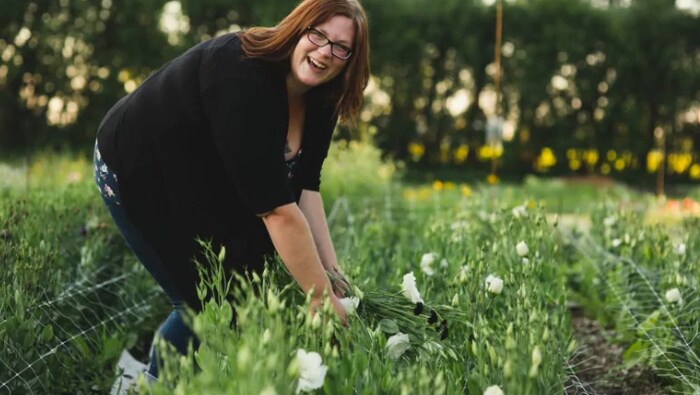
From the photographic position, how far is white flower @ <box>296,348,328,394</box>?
1391mm

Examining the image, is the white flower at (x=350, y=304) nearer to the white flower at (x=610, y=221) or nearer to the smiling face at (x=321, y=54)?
the smiling face at (x=321, y=54)

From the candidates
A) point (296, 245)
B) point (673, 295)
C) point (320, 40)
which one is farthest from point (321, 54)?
point (673, 295)

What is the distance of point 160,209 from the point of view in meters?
2.15

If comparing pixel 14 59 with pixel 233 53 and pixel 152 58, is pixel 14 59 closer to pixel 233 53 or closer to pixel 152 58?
pixel 152 58

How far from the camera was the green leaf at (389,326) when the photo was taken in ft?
6.19

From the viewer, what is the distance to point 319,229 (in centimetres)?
221

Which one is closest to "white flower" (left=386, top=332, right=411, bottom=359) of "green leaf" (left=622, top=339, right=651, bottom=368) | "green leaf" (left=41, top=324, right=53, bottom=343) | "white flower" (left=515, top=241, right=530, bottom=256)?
"white flower" (left=515, top=241, right=530, bottom=256)

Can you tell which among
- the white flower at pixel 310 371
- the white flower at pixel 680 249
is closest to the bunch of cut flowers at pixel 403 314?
the white flower at pixel 310 371

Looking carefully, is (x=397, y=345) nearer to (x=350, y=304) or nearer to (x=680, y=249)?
(x=350, y=304)

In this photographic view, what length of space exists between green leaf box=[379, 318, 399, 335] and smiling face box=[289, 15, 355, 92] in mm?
595

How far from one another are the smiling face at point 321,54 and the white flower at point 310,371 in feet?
2.51

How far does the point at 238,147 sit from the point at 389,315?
0.56 meters

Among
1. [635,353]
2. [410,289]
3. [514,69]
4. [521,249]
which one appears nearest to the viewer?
[410,289]

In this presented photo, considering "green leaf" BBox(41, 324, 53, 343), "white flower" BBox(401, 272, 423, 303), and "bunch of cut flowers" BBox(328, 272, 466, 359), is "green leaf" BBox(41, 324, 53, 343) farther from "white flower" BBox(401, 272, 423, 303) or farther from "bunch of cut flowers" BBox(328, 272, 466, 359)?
"white flower" BBox(401, 272, 423, 303)
